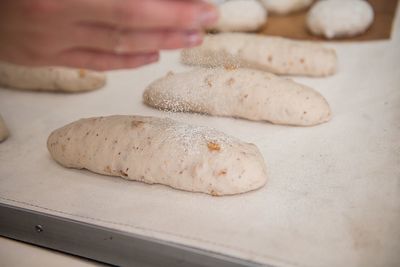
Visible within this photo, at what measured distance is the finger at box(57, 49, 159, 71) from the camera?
0.98m

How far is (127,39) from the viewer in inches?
36.6

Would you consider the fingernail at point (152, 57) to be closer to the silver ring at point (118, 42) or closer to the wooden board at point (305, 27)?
the silver ring at point (118, 42)

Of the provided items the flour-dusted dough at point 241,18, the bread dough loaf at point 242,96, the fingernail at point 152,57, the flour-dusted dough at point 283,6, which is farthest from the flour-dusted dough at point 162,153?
the flour-dusted dough at point 283,6

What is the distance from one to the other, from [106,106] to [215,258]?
96 cm

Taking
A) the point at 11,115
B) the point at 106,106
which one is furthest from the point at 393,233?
the point at 11,115

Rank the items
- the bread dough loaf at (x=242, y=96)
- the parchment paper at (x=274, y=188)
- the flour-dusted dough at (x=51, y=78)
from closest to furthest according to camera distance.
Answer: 1. the parchment paper at (x=274, y=188)
2. the bread dough loaf at (x=242, y=96)
3. the flour-dusted dough at (x=51, y=78)

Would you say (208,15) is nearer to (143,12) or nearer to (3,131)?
(143,12)

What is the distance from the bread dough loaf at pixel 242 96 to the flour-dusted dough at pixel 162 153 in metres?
0.20

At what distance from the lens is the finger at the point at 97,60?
976 mm

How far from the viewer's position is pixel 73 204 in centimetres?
142

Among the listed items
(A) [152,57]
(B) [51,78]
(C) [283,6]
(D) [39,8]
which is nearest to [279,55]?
(C) [283,6]

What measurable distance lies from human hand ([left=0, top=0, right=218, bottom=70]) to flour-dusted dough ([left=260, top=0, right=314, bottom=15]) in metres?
1.89

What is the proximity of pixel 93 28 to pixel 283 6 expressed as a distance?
79.2 inches

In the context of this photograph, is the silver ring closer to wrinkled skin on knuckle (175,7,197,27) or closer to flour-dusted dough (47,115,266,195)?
wrinkled skin on knuckle (175,7,197,27)
